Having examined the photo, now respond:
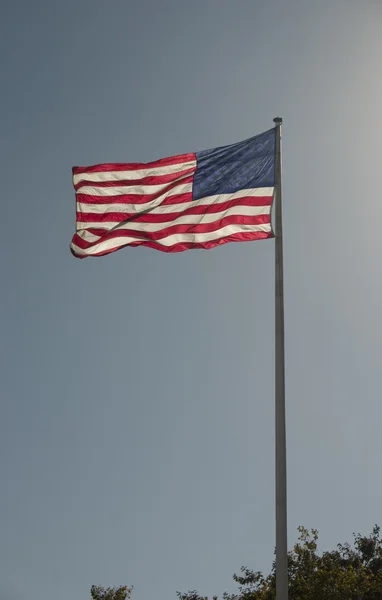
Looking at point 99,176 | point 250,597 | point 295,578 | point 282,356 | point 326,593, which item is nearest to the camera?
point 282,356

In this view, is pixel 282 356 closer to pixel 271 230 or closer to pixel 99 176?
pixel 271 230

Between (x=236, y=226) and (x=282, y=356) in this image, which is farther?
(x=236, y=226)

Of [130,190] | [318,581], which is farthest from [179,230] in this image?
[318,581]

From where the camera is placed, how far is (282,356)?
1201cm

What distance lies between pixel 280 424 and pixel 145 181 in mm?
7069

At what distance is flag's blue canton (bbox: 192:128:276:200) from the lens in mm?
14930

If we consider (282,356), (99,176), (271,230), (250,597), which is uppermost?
(99,176)

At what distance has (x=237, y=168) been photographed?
15.2 meters

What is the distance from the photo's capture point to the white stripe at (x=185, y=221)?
47.3 ft

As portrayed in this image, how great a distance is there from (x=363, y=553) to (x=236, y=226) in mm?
42791

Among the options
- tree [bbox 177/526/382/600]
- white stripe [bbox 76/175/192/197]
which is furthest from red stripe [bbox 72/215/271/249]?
tree [bbox 177/526/382/600]

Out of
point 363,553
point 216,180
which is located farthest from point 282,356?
point 363,553

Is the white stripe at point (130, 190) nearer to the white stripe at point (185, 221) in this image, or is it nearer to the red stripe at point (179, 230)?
the white stripe at point (185, 221)

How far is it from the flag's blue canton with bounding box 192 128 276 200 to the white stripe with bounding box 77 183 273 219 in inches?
5.3
